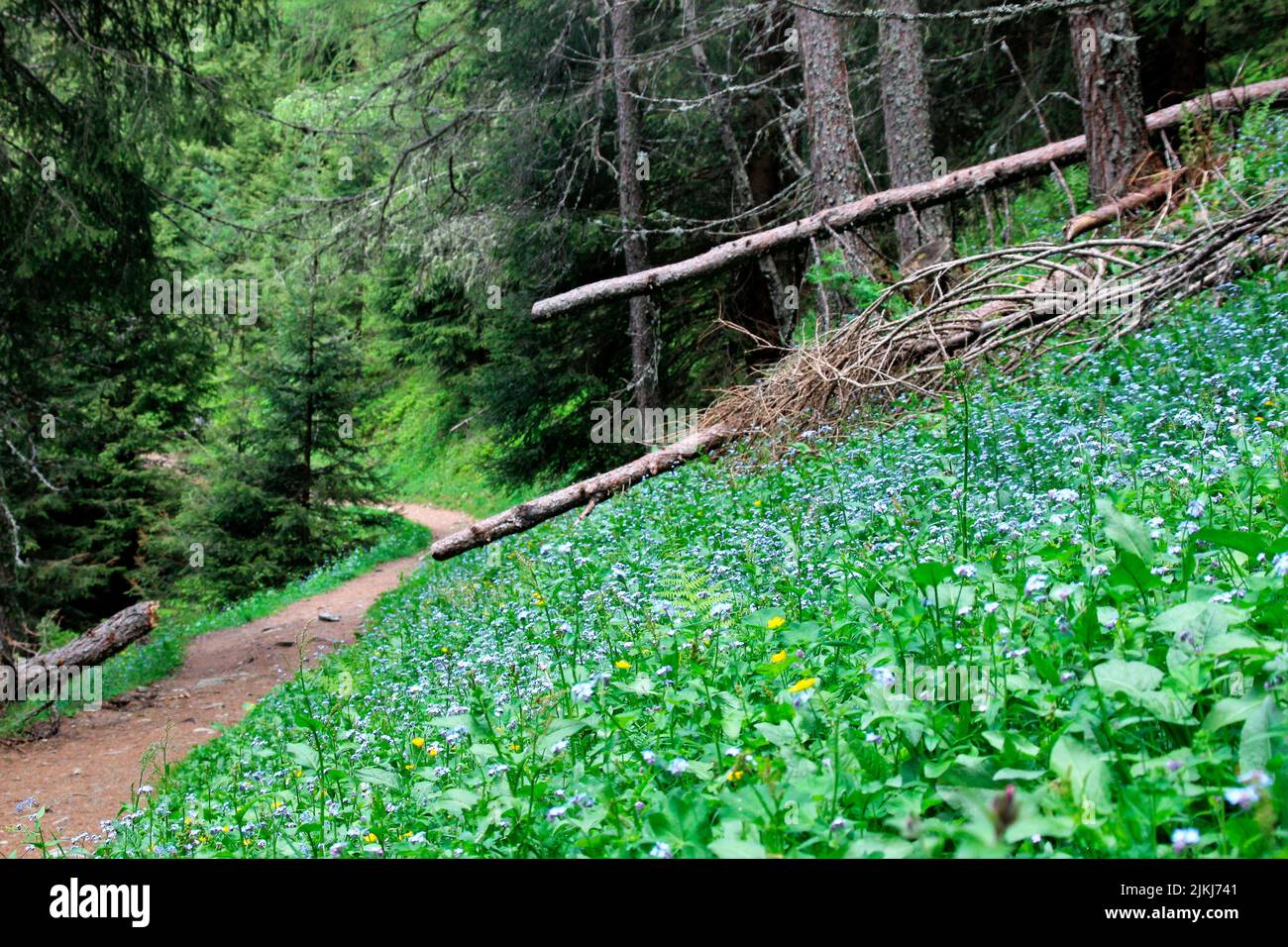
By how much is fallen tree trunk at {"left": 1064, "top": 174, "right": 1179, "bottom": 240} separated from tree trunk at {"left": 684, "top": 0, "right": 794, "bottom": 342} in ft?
18.0

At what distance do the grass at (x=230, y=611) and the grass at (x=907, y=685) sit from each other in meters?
7.02

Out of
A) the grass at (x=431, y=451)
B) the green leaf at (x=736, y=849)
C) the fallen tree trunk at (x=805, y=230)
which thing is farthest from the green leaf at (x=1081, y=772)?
the grass at (x=431, y=451)

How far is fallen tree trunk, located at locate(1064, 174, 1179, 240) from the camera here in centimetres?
1014

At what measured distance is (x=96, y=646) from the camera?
1123 centimetres

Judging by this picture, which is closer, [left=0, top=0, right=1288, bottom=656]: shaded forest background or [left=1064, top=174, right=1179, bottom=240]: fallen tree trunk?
[left=1064, top=174, right=1179, bottom=240]: fallen tree trunk

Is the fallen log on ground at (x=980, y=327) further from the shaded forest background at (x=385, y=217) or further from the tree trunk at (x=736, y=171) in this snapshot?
the tree trunk at (x=736, y=171)

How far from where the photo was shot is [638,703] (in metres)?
3.58

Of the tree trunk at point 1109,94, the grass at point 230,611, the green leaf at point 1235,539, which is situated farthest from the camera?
the grass at point 230,611

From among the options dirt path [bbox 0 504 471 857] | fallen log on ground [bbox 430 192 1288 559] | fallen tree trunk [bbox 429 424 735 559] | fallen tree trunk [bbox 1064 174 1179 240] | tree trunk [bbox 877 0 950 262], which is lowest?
dirt path [bbox 0 504 471 857]

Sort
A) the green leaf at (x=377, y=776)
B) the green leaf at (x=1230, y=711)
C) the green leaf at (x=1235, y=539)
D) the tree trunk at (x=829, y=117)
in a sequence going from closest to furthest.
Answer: the green leaf at (x=1230, y=711), the green leaf at (x=1235, y=539), the green leaf at (x=377, y=776), the tree trunk at (x=829, y=117)

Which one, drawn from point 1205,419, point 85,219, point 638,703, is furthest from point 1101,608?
point 85,219

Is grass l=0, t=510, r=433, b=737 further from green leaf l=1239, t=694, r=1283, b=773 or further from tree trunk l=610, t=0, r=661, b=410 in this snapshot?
green leaf l=1239, t=694, r=1283, b=773

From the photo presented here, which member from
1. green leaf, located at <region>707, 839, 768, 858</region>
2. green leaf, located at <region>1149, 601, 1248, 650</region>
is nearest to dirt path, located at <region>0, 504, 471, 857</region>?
green leaf, located at <region>707, 839, 768, 858</region>

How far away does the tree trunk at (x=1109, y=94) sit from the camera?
31.8 ft
